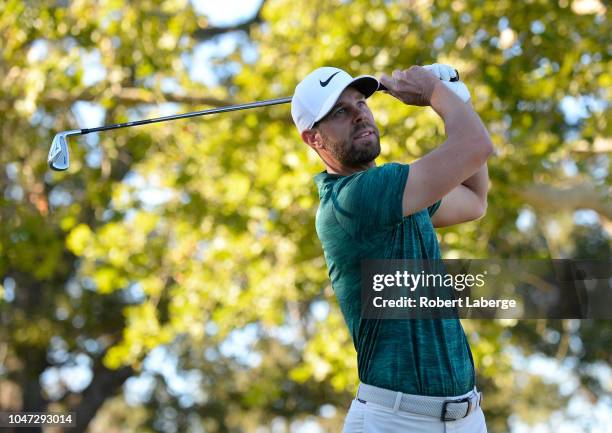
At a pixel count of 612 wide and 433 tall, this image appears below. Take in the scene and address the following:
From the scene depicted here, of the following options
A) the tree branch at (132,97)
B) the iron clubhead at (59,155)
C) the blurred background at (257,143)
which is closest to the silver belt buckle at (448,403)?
the iron clubhead at (59,155)

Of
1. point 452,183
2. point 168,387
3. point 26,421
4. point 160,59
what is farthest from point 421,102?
point 168,387

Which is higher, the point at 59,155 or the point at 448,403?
the point at 59,155

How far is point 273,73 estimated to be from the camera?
9.27m

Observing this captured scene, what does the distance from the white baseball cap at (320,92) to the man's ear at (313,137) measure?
0.02 metres

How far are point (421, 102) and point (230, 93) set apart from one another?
9175 mm

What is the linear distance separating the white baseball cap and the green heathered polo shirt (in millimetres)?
263

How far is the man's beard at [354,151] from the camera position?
114 inches

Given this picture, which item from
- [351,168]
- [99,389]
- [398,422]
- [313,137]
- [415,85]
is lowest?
[99,389]

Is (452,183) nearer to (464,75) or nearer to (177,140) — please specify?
(464,75)

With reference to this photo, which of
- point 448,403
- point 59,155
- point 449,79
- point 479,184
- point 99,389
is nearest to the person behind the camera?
point 448,403

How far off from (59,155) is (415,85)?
1.76 meters

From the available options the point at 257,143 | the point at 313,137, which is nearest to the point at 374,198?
the point at 313,137
